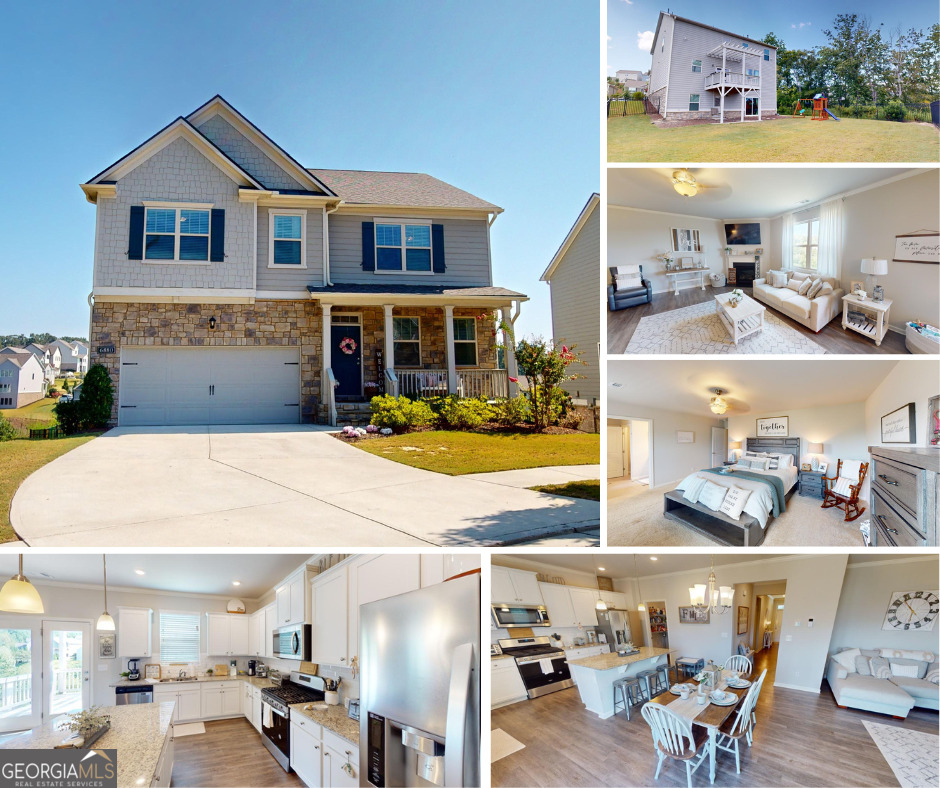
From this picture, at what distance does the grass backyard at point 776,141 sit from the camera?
258 cm

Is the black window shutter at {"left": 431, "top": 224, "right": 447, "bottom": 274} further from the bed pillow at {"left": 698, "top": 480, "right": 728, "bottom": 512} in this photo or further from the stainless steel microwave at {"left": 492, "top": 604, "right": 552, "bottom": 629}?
the bed pillow at {"left": 698, "top": 480, "right": 728, "bottom": 512}

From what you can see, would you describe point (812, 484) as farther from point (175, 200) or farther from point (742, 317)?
point (175, 200)

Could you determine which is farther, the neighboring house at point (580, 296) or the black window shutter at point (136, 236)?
the neighboring house at point (580, 296)

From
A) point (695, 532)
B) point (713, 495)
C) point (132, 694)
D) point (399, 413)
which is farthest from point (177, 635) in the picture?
point (713, 495)

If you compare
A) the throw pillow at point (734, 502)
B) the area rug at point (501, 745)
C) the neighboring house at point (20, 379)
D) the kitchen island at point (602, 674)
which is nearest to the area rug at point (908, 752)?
the kitchen island at point (602, 674)

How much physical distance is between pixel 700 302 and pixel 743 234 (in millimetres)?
283

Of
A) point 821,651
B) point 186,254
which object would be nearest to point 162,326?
point 186,254

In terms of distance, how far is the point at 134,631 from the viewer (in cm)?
342

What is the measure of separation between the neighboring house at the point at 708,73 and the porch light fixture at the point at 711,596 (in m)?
2.26

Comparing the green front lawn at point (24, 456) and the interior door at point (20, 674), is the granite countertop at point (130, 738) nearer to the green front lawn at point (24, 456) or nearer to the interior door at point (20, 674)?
the interior door at point (20, 674)

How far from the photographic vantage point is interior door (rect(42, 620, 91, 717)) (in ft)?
10.8

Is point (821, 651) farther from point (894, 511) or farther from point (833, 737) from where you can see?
point (894, 511)

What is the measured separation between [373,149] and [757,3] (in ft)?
8.00

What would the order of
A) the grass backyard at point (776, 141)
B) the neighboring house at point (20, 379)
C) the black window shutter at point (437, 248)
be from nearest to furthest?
the grass backyard at point (776, 141)
the neighboring house at point (20, 379)
the black window shutter at point (437, 248)
